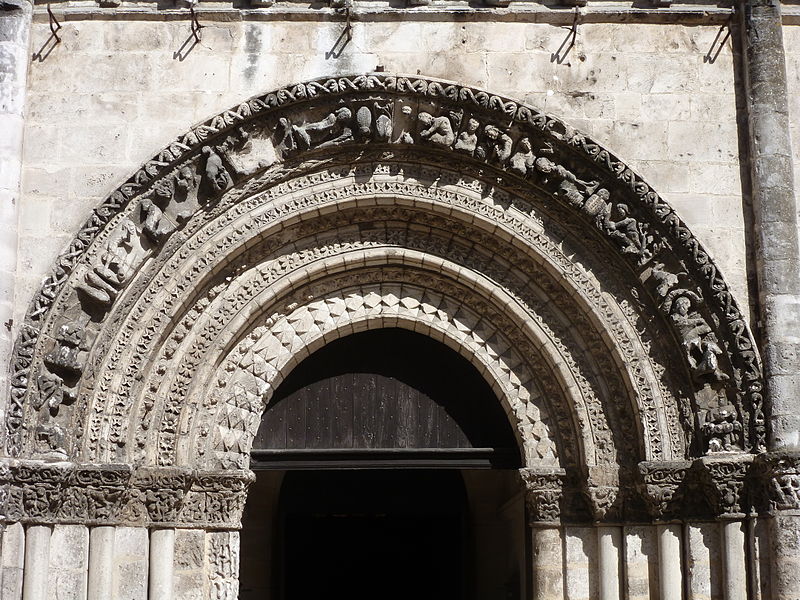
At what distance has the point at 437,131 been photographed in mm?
8711

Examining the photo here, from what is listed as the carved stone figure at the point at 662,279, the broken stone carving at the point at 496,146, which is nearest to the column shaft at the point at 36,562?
the broken stone carving at the point at 496,146

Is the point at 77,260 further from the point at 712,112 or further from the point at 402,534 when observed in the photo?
the point at 402,534

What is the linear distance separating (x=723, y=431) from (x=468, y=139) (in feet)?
9.07

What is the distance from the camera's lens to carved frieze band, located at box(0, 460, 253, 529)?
7.98 m

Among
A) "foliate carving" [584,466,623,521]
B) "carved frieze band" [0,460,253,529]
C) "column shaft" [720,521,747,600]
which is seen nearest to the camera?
"carved frieze band" [0,460,253,529]

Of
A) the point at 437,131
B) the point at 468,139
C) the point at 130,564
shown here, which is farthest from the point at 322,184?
the point at 130,564

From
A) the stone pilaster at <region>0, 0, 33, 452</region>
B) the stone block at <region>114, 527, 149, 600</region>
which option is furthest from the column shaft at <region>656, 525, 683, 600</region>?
the stone pilaster at <region>0, 0, 33, 452</region>

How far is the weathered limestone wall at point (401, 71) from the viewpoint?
28.2 ft

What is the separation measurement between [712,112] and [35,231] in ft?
16.3

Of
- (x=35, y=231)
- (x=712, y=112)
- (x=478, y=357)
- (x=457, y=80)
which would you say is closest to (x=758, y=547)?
(x=478, y=357)

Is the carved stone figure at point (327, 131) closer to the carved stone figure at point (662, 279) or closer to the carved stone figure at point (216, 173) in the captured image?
the carved stone figure at point (216, 173)

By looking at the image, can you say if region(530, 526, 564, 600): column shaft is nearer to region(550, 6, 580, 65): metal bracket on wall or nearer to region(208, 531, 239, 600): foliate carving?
region(208, 531, 239, 600): foliate carving

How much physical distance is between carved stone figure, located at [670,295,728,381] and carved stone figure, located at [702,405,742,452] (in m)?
0.27

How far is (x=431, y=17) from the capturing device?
29.1ft
